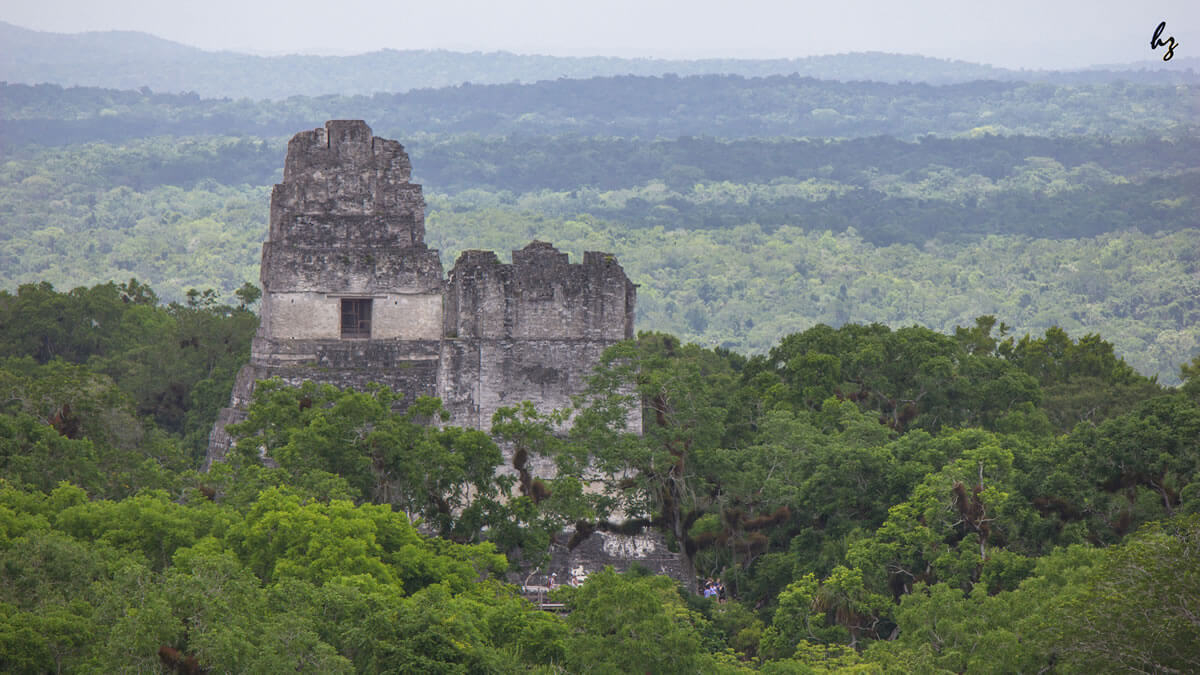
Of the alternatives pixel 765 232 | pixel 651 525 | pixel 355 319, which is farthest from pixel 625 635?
pixel 765 232

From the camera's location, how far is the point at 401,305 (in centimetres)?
3628

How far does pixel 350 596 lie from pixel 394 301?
41.5 feet

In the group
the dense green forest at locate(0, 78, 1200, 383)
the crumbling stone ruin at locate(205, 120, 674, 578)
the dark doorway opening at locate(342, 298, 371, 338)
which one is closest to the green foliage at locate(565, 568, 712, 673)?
the crumbling stone ruin at locate(205, 120, 674, 578)

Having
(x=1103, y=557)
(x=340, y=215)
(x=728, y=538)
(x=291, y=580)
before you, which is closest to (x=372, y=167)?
(x=340, y=215)

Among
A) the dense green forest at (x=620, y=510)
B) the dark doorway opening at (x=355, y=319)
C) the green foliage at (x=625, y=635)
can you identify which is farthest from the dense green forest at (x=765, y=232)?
the green foliage at (x=625, y=635)

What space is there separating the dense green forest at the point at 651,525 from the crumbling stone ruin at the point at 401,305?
35.5 inches

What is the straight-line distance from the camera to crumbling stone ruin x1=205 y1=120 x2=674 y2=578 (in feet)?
114

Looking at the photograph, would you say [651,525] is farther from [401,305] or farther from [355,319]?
[355,319]

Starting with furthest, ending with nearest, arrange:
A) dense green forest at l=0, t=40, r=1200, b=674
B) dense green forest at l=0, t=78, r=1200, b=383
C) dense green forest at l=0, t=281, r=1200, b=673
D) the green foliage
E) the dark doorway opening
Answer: dense green forest at l=0, t=78, r=1200, b=383 < the dark doorway opening < the green foliage < dense green forest at l=0, t=40, r=1200, b=674 < dense green forest at l=0, t=281, r=1200, b=673

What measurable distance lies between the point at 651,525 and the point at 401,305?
20.6ft

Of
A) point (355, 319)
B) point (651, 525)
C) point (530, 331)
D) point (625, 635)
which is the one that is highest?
point (530, 331)

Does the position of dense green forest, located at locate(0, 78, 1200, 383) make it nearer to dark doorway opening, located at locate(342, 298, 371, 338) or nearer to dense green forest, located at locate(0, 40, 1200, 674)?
dense green forest, located at locate(0, 40, 1200, 674)

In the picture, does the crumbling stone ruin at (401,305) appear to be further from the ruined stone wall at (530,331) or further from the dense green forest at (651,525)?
the dense green forest at (651,525)

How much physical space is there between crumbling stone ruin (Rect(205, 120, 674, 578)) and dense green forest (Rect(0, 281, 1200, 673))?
90 cm
